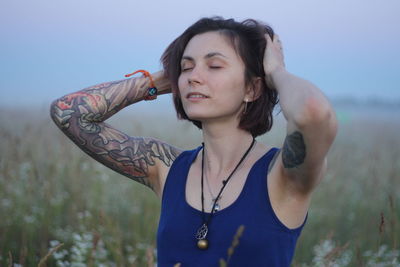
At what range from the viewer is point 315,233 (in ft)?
16.1

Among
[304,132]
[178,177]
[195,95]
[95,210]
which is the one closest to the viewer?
[304,132]

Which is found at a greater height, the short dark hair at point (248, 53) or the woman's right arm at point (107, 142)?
the short dark hair at point (248, 53)

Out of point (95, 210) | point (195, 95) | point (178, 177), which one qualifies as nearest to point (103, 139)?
point (178, 177)

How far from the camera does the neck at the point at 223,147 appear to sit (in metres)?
2.37

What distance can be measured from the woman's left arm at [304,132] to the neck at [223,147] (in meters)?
0.40

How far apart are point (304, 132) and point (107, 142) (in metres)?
1.28

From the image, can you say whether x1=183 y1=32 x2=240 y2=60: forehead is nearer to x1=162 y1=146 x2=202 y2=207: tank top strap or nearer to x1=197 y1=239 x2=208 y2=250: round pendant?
x1=162 y1=146 x2=202 y2=207: tank top strap

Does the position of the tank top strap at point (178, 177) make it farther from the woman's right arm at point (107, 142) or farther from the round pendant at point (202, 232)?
the round pendant at point (202, 232)

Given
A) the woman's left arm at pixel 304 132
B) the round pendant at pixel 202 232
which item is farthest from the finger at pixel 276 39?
the round pendant at pixel 202 232

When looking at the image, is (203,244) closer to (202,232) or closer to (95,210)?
(202,232)

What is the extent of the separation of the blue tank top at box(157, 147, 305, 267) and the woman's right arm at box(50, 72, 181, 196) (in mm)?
342

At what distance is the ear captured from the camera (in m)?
2.42

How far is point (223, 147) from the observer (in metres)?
2.40

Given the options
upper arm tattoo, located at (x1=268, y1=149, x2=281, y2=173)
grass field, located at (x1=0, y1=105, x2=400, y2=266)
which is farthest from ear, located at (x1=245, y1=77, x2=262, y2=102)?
grass field, located at (x1=0, y1=105, x2=400, y2=266)
